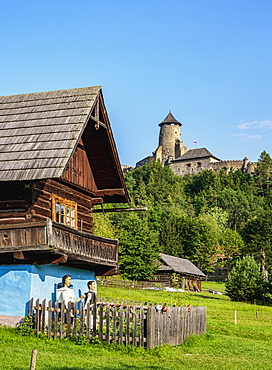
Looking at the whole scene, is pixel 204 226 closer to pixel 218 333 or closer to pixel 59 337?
pixel 218 333

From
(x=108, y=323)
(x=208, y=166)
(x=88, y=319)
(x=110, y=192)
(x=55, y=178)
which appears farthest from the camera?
(x=208, y=166)

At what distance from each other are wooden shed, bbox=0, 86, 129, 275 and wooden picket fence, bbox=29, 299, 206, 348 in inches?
76.9

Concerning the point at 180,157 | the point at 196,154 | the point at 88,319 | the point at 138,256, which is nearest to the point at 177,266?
the point at 138,256

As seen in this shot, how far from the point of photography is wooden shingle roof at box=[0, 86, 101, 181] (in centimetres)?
1686

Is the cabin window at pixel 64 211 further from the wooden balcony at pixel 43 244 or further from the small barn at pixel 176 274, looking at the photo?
the small barn at pixel 176 274

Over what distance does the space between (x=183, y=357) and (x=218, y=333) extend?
26.8 feet

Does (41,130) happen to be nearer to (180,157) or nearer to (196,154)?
(196,154)

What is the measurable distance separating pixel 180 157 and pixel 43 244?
491 ft

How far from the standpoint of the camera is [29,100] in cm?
2088

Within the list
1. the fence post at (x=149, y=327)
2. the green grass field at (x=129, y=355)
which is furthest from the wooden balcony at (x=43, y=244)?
the fence post at (x=149, y=327)

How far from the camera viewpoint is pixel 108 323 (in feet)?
49.9

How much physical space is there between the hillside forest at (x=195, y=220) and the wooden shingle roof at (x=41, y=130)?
4173 cm

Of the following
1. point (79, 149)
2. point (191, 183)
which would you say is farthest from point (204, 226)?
point (79, 149)

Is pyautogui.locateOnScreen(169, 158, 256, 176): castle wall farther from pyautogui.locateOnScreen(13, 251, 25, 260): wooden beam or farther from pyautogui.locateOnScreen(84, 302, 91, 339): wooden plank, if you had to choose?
pyautogui.locateOnScreen(84, 302, 91, 339): wooden plank
